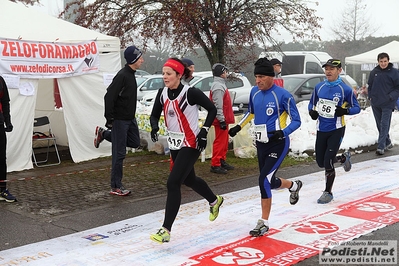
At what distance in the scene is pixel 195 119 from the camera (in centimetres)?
542

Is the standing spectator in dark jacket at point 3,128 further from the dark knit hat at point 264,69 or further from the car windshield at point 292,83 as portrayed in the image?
the car windshield at point 292,83

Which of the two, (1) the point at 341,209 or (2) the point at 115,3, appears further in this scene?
(2) the point at 115,3

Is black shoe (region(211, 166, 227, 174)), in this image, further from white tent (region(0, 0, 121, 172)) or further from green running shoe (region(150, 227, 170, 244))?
green running shoe (region(150, 227, 170, 244))

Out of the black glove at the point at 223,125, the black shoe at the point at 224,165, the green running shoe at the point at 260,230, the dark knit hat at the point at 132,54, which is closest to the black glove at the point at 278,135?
the green running shoe at the point at 260,230

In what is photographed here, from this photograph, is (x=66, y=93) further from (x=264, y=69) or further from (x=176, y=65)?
(x=264, y=69)

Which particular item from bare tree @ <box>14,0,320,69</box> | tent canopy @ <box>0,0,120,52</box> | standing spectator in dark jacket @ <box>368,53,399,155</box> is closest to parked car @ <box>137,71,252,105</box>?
bare tree @ <box>14,0,320,69</box>

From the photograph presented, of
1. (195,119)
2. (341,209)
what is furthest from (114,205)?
(341,209)

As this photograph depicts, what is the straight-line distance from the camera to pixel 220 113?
29.0ft

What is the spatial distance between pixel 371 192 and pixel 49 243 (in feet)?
14.8

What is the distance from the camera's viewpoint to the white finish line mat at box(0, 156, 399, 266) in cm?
490

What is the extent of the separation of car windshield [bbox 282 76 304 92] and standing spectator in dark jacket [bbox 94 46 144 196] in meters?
9.22

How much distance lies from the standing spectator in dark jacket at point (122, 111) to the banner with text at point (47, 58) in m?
2.72

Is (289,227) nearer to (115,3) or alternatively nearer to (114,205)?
(114,205)

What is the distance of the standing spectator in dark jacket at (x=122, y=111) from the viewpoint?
24.2ft
